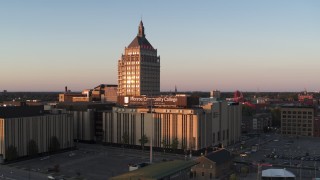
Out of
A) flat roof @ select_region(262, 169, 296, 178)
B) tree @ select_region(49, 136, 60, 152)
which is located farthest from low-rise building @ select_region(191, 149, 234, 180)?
tree @ select_region(49, 136, 60, 152)

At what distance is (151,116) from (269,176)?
57351 mm

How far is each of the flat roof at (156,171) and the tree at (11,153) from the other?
180 feet

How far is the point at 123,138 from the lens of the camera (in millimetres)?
149000

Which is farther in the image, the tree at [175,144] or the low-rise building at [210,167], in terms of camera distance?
the tree at [175,144]

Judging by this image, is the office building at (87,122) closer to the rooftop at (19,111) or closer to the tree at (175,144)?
the rooftop at (19,111)

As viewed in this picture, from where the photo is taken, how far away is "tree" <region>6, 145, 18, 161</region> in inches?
4609

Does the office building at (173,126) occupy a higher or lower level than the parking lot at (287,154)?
higher

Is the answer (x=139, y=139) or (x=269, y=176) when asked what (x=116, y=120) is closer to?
(x=139, y=139)

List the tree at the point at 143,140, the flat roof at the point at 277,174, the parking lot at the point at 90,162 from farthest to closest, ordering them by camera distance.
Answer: the tree at the point at 143,140, the parking lot at the point at 90,162, the flat roof at the point at 277,174

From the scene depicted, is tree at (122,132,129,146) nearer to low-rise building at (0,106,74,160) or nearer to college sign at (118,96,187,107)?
college sign at (118,96,187,107)

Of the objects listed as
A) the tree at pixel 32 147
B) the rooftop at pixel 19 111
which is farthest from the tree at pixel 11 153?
the rooftop at pixel 19 111

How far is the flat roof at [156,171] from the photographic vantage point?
73256 millimetres

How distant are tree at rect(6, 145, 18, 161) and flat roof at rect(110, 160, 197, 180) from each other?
54990 millimetres

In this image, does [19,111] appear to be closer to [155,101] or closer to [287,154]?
[155,101]
